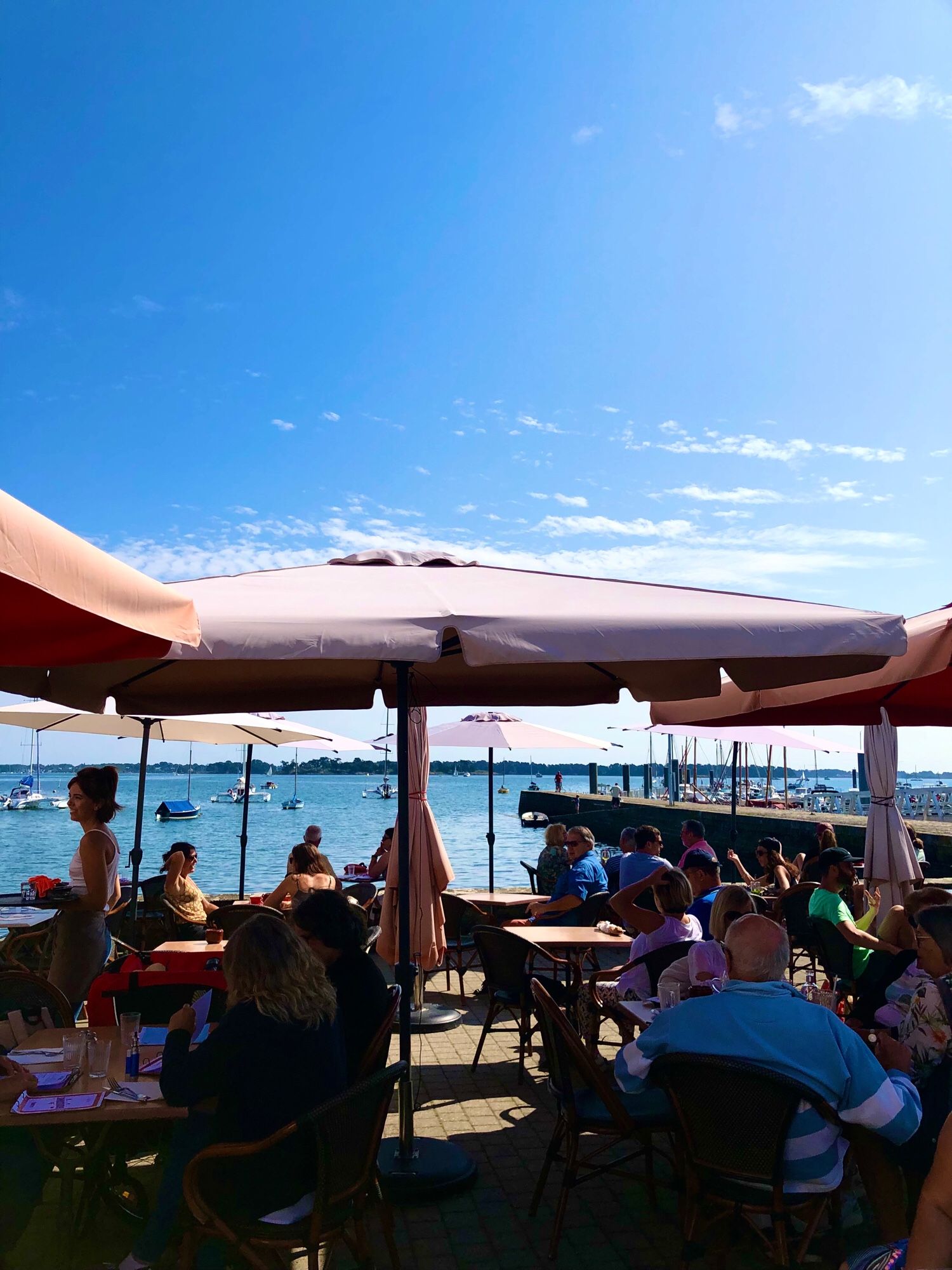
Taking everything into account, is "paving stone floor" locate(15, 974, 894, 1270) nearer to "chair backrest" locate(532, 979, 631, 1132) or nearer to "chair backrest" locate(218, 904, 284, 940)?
"chair backrest" locate(532, 979, 631, 1132)

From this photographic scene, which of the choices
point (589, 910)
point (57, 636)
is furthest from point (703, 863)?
point (57, 636)

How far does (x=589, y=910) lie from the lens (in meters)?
7.27

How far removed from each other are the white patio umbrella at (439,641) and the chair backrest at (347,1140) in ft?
2.61

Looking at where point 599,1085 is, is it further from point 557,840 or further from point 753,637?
point 557,840

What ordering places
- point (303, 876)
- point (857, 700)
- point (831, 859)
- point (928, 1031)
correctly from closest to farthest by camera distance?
1. point (928, 1031)
2. point (857, 700)
3. point (831, 859)
4. point (303, 876)

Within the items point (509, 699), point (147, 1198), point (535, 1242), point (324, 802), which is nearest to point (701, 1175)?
point (535, 1242)

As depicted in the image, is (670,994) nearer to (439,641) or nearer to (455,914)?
(439,641)

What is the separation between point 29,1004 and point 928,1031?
11.1ft

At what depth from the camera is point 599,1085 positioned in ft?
11.0

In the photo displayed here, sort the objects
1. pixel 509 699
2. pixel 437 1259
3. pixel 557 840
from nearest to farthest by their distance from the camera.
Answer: pixel 437 1259 < pixel 509 699 < pixel 557 840

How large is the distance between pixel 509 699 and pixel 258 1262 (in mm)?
3519

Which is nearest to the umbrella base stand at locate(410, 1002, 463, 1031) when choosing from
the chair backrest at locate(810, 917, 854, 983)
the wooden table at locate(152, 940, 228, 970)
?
the wooden table at locate(152, 940, 228, 970)

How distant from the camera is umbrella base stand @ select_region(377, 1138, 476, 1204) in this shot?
12.3ft

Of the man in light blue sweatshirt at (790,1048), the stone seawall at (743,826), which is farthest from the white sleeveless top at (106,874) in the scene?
the stone seawall at (743,826)
